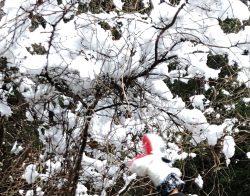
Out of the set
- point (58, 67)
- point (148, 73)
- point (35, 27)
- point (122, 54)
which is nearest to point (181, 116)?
point (148, 73)

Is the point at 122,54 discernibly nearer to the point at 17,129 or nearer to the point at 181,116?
the point at 181,116

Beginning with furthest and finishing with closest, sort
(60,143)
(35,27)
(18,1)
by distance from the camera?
(60,143) → (35,27) → (18,1)

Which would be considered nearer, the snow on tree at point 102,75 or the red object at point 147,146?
the red object at point 147,146

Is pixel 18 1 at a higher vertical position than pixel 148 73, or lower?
higher

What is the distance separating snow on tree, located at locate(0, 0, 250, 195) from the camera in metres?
2.89

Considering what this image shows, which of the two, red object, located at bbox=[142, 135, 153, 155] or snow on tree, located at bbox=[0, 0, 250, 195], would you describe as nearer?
red object, located at bbox=[142, 135, 153, 155]

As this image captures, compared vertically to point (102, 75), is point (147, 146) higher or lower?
lower

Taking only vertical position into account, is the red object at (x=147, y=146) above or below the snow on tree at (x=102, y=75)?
below

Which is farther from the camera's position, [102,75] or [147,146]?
[102,75]

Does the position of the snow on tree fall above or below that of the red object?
above

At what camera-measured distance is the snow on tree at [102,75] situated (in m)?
2.89

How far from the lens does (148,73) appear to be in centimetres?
315

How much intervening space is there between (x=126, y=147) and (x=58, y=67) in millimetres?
1095

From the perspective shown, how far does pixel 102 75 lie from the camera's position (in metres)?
3.04
